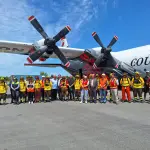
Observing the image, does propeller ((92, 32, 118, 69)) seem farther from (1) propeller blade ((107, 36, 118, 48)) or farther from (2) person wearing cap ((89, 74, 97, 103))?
(2) person wearing cap ((89, 74, 97, 103))

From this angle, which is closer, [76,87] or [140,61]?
[76,87]

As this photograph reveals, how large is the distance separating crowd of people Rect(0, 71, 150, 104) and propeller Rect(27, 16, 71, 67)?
78.5 inches

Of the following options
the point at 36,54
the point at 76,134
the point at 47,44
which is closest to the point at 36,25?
the point at 47,44

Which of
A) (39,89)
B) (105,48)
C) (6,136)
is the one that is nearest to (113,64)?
(105,48)

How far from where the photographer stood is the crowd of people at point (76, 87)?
11.9 metres

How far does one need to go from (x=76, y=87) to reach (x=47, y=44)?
4092mm

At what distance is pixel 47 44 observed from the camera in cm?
1462

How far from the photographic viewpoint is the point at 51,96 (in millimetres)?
13258

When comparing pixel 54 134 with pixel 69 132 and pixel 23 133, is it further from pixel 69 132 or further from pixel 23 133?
pixel 23 133

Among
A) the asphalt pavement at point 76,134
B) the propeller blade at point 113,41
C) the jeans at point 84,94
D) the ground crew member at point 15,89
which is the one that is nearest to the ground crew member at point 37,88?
the ground crew member at point 15,89

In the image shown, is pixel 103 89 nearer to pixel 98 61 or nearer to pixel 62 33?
pixel 62 33

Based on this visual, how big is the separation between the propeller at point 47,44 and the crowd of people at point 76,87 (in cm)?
199

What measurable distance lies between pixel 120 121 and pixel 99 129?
1.30 m

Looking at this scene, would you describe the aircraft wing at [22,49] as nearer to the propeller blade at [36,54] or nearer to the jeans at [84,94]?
the propeller blade at [36,54]
